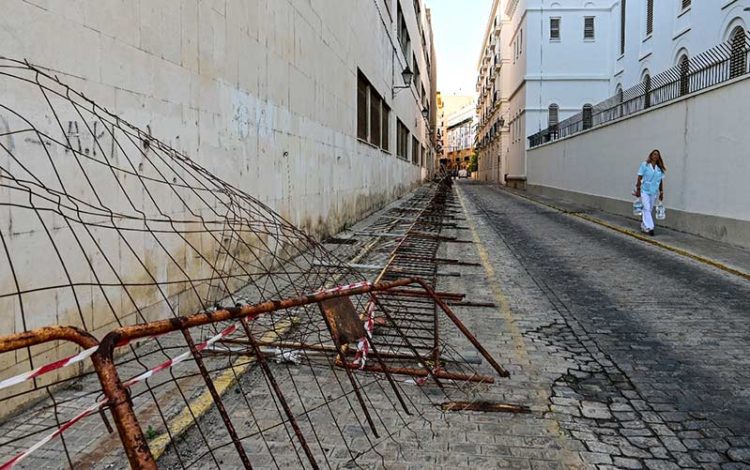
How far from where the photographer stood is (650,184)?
44.0 feet

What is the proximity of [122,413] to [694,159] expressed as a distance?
1440 cm

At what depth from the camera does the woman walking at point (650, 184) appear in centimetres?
1334

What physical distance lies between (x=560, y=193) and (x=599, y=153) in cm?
733

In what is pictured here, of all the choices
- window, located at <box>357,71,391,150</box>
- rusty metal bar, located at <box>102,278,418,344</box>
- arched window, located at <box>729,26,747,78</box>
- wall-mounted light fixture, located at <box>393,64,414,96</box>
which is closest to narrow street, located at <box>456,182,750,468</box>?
rusty metal bar, located at <box>102,278,418,344</box>

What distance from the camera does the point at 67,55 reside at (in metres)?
4.30

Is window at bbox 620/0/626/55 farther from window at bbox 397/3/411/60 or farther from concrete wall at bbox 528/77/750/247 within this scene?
concrete wall at bbox 528/77/750/247

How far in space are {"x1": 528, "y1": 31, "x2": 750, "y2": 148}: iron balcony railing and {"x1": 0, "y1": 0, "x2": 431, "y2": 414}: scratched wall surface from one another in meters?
8.13

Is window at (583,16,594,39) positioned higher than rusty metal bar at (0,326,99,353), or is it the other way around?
window at (583,16,594,39)

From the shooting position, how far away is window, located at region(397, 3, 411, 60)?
99.9ft

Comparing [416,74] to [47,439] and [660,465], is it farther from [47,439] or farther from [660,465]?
[47,439]

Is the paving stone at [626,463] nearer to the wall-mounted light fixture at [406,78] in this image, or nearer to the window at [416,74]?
the wall-mounted light fixture at [406,78]

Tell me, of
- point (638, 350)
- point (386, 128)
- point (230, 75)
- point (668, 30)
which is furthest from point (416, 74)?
point (638, 350)

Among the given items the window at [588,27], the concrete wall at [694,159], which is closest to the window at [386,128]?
the concrete wall at [694,159]

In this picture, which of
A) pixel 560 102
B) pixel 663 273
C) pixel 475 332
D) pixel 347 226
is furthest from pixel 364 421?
pixel 560 102
